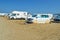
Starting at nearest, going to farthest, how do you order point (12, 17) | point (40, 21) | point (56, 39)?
1. point (56, 39)
2. point (40, 21)
3. point (12, 17)

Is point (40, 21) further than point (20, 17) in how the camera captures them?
No

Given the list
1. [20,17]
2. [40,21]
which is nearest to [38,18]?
[40,21]

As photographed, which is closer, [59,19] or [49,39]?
[49,39]

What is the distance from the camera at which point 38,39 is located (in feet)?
39.8

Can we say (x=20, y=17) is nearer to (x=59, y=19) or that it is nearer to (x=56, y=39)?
(x=59, y=19)

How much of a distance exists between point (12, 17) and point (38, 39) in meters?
31.5

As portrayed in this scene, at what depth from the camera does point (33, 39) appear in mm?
12211

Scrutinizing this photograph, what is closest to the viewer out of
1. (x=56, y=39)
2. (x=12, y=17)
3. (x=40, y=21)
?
(x=56, y=39)

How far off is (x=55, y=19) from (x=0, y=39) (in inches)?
721

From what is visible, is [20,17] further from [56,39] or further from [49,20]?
[56,39]

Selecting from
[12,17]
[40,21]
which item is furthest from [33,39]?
[12,17]

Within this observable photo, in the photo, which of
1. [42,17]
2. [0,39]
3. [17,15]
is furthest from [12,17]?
[0,39]

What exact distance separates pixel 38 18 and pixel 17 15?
1559cm

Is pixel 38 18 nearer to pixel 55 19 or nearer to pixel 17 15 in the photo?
pixel 55 19
